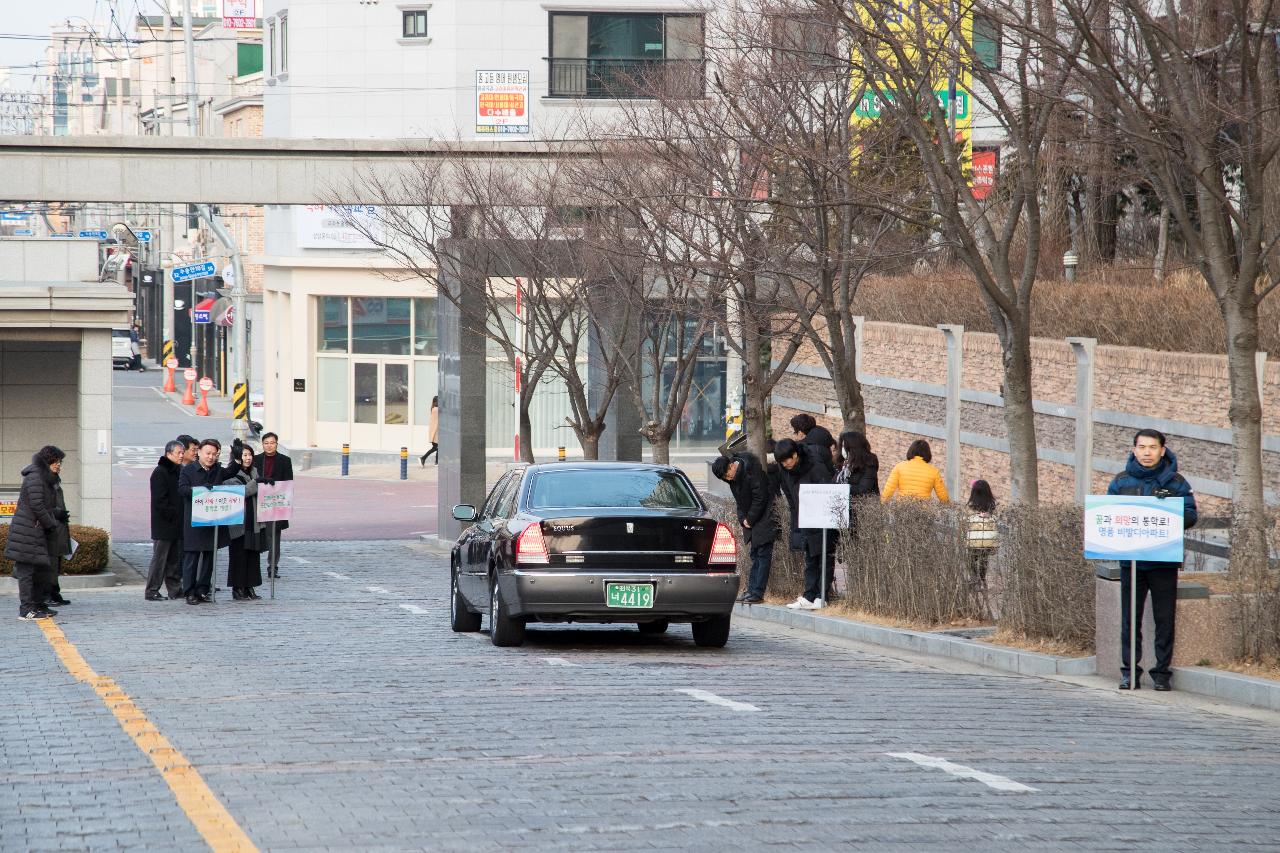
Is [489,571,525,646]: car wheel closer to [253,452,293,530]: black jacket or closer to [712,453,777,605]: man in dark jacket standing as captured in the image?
[712,453,777,605]: man in dark jacket standing

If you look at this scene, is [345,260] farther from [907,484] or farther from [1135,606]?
[1135,606]

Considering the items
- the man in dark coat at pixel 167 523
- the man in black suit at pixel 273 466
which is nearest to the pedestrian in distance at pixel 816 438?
the man in black suit at pixel 273 466

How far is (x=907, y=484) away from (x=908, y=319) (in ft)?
44.8

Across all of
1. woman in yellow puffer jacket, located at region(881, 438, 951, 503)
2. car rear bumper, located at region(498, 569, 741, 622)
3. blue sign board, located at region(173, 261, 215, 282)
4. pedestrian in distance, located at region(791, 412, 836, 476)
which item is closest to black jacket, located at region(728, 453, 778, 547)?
pedestrian in distance, located at region(791, 412, 836, 476)

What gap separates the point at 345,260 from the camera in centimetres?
4969

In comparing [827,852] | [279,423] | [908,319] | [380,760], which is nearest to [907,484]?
[380,760]

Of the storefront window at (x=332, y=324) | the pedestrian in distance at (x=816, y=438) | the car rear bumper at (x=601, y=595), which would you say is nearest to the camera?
the car rear bumper at (x=601, y=595)

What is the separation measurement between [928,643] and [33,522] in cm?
862

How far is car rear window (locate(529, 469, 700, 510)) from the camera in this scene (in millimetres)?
14500

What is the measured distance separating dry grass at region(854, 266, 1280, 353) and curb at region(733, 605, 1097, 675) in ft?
21.7

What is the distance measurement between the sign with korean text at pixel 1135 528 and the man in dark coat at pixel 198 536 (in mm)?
10460

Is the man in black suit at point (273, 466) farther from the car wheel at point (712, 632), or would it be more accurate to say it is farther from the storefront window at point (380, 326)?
the storefront window at point (380, 326)

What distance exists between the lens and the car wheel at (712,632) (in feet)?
48.9

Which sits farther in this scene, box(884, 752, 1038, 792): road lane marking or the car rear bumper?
the car rear bumper
